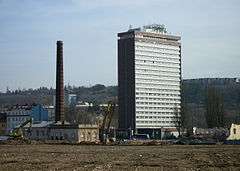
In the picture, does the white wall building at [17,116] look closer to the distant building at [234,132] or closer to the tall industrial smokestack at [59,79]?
the tall industrial smokestack at [59,79]

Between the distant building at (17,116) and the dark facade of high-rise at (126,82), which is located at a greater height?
the dark facade of high-rise at (126,82)

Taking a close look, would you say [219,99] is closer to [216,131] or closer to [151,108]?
[216,131]

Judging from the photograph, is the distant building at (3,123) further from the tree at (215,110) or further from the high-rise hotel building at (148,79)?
the tree at (215,110)

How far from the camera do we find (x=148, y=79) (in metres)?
183

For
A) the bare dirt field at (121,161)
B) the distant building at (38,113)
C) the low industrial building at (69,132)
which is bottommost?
the low industrial building at (69,132)

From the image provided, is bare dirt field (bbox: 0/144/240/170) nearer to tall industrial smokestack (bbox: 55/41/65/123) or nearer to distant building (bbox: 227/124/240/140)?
distant building (bbox: 227/124/240/140)

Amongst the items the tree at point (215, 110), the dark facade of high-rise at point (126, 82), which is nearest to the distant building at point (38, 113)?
the dark facade of high-rise at point (126, 82)

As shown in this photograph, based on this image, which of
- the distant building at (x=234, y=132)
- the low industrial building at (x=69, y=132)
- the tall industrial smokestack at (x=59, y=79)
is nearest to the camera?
the distant building at (x=234, y=132)

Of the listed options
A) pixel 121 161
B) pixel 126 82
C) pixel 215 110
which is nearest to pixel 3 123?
pixel 126 82

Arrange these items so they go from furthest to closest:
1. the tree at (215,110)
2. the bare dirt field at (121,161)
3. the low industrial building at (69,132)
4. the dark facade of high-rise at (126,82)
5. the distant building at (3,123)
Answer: the dark facade of high-rise at (126,82) → the distant building at (3,123) → the tree at (215,110) → the low industrial building at (69,132) → the bare dirt field at (121,161)

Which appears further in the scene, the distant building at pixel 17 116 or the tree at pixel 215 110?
the distant building at pixel 17 116

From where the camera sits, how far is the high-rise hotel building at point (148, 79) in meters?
174

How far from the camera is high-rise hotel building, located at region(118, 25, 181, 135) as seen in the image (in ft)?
571

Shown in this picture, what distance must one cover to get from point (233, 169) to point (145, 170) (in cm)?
535
